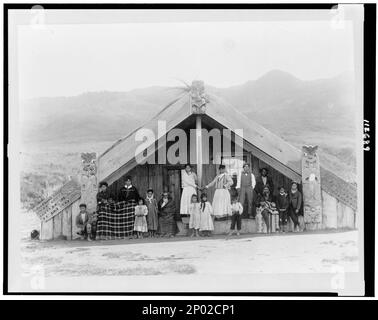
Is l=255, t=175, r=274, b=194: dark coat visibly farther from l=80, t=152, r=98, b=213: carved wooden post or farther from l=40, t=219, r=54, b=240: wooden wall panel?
l=40, t=219, r=54, b=240: wooden wall panel

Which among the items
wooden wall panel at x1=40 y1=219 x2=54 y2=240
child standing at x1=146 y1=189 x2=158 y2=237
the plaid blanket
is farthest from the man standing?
wooden wall panel at x1=40 y1=219 x2=54 y2=240

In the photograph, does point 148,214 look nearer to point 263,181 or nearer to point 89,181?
point 89,181

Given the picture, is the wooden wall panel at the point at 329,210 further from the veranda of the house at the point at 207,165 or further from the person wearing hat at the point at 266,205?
the person wearing hat at the point at 266,205

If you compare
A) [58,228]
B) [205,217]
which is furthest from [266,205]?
[58,228]

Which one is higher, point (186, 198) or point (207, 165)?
point (207, 165)

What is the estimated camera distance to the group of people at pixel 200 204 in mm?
8180

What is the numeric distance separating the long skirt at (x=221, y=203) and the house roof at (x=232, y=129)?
0.71 metres

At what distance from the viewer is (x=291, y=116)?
26.7ft

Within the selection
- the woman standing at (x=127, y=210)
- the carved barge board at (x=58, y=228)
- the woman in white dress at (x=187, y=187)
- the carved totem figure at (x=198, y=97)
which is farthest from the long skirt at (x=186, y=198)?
the carved barge board at (x=58, y=228)

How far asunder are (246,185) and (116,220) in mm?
1651

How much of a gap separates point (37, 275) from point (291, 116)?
Result: 11.9 ft

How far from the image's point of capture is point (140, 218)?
820 centimetres

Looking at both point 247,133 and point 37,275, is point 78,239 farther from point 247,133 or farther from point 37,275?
point 247,133

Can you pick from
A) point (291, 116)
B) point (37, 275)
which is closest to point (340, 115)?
point (291, 116)
